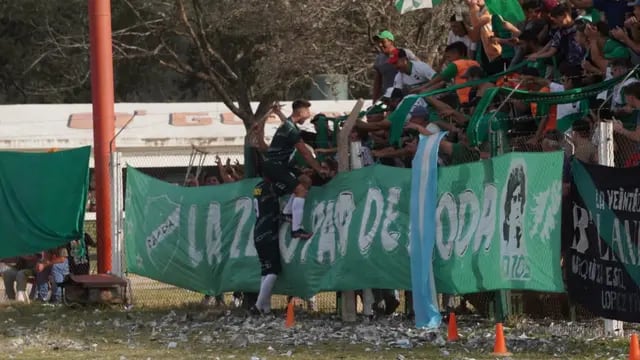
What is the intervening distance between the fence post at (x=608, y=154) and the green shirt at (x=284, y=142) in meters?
4.14

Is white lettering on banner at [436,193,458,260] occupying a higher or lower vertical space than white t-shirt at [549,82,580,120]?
lower

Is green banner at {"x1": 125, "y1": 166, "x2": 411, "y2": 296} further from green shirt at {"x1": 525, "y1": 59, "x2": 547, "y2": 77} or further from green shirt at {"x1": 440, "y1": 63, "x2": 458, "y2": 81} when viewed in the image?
green shirt at {"x1": 525, "y1": 59, "x2": 547, "y2": 77}

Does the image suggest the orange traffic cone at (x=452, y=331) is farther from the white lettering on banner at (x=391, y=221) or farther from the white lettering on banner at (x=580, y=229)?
the white lettering on banner at (x=391, y=221)

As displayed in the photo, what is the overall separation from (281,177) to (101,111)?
16.6 feet

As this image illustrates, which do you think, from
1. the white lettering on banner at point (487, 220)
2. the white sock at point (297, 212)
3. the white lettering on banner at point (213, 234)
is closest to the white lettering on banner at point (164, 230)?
the white lettering on banner at point (213, 234)

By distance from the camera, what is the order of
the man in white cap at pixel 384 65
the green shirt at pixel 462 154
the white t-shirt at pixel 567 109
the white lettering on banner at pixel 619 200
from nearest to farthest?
1. the white lettering on banner at pixel 619 200
2. the white t-shirt at pixel 567 109
3. the green shirt at pixel 462 154
4. the man in white cap at pixel 384 65

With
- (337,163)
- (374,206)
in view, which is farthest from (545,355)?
(337,163)

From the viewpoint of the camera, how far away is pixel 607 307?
38.5 feet

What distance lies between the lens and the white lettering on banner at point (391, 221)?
46.3 ft

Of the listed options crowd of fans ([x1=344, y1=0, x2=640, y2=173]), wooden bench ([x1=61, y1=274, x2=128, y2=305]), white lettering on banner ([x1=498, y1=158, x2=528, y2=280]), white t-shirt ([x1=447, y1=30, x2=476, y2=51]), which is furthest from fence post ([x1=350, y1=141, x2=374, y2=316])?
wooden bench ([x1=61, y1=274, x2=128, y2=305])

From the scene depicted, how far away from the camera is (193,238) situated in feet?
58.2

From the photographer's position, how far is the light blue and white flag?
1341 centimetres

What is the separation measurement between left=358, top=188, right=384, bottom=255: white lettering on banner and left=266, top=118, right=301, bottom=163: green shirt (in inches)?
49.6

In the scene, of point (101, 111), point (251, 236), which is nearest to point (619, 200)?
point (251, 236)
